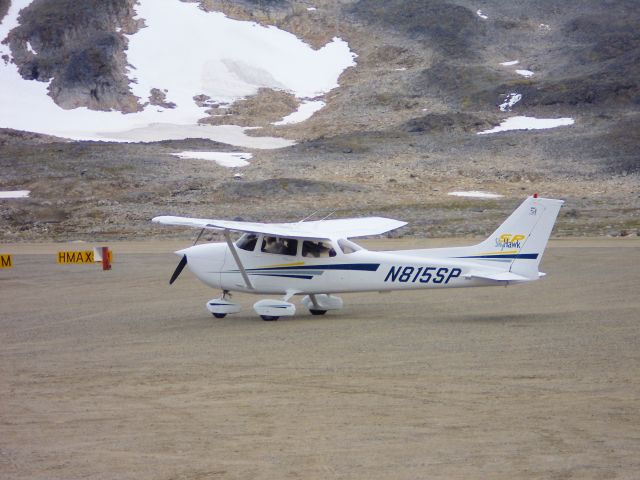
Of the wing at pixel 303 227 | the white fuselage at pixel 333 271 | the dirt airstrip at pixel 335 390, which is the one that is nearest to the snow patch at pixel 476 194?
the dirt airstrip at pixel 335 390

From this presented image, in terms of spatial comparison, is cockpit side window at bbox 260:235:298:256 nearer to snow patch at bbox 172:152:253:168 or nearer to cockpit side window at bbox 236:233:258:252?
cockpit side window at bbox 236:233:258:252

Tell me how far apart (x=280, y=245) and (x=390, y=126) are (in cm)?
6223

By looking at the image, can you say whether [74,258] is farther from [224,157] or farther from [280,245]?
[224,157]

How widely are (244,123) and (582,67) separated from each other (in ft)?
97.9

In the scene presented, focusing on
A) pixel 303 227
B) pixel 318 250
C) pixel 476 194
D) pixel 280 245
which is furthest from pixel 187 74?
pixel 318 250

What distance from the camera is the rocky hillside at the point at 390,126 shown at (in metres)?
52.8

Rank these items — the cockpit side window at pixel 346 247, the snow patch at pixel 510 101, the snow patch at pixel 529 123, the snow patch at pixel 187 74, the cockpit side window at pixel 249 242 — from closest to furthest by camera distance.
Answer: the cockpit side window at pixel 346 247 → the cockpit side window at pixel 249 242 → the snow patch at pixel 529 123 → the snow patch at pixel 510 101 → the snow patch at pixel 187 74

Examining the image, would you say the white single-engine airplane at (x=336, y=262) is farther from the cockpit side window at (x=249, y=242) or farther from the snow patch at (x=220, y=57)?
the snow patch at (x=220, y=57)

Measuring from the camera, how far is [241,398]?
12344 mm

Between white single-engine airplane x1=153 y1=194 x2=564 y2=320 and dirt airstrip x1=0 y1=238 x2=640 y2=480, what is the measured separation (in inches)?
25.4

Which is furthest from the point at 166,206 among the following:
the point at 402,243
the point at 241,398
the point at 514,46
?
the point at 514,46

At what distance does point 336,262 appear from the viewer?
18953 mm

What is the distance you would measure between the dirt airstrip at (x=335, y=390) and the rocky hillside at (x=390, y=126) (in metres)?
23.9

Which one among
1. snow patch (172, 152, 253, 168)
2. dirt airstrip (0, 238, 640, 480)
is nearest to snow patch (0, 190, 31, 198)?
snow patch (172, 152, 253, 168)
